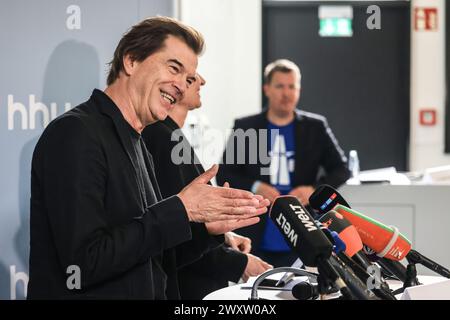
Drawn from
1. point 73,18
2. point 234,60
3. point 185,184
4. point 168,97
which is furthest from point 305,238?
point 234,60

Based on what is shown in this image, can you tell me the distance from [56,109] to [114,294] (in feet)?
3.88

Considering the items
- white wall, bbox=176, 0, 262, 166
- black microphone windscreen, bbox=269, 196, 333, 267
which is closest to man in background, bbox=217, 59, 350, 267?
white wall, bbox=176, 0, 262, 166

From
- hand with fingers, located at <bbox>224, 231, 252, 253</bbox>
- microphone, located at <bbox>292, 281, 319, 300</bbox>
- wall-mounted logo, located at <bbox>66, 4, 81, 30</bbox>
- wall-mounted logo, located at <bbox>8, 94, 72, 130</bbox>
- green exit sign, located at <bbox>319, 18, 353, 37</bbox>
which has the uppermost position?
green exit sign, located at <bbox>319, 18, 353, 37</bbox>

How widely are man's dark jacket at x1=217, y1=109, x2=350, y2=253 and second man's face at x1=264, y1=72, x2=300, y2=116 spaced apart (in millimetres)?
88

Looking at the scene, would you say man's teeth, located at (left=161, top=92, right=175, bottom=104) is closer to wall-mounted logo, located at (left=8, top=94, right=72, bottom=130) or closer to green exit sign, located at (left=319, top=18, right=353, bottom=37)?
wall-mounted logo, located at (left=8, top=94, right=72, bottom=130)

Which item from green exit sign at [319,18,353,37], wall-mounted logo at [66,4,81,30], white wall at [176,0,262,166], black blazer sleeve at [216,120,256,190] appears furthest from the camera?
green exit sign at [319,18,353,37]

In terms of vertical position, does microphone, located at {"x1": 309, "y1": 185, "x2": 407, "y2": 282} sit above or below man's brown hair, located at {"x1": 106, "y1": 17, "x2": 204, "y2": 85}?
below

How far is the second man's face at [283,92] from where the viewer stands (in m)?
4.18

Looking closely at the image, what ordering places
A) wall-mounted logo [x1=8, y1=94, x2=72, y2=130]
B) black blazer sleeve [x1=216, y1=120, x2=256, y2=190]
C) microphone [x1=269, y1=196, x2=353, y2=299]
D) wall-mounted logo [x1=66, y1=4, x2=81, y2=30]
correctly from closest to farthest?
microphone [x1=269, y1=196, x2=353, y2=299] → wall-mounted logo [x1=8, y1=94, x2=72, y2=130] → wall-mounted logo [x1=66, y1=4, x2=81, y2=30] → black blazer sleeve [x1=216, y1=120, x2=256, y2=190]

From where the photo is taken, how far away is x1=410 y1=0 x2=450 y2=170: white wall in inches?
235

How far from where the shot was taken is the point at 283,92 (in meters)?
4.20

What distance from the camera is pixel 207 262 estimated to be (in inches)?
91.4

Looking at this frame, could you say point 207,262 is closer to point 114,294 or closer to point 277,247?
point 114,294
